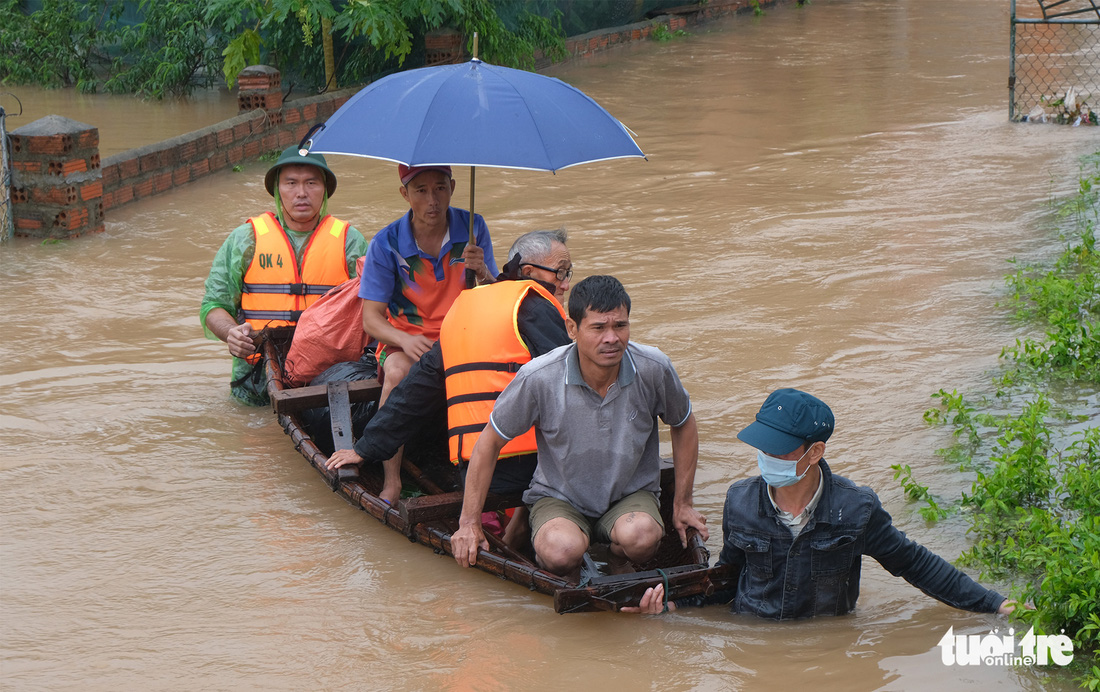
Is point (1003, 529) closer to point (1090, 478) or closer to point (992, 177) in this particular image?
point (1090, 478)

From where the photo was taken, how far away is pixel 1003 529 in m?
4.98

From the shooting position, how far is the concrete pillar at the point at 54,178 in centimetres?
993

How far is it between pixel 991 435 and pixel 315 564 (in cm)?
346

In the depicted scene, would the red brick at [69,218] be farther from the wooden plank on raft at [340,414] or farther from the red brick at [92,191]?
the wooden plank on raft at [340,414]

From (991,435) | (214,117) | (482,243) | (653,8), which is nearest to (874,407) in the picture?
(991,435)

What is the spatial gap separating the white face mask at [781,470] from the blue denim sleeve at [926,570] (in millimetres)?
316

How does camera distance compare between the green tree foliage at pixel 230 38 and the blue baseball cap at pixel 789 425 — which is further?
the green tree foliage at pixel 230 38

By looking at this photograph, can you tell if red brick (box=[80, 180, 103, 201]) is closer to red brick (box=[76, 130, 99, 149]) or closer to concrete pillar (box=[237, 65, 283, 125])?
red brick (box=[76, 130, 99, 149])

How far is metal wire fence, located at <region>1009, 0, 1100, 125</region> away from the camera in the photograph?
A: 13.5 metres

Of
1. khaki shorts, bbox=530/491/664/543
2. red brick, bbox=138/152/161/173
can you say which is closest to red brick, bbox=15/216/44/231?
red brick, bbox=138/152/161/173

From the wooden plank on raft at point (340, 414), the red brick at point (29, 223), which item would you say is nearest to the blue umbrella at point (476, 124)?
the wooden plank on raft at point (340, 414)

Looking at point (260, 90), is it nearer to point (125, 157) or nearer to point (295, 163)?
point (125, 157)

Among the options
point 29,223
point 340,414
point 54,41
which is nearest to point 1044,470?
point 340,414

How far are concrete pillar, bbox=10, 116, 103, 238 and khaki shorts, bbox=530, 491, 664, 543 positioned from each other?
22.8ft
